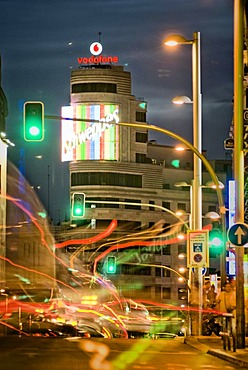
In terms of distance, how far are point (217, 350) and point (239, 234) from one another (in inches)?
112

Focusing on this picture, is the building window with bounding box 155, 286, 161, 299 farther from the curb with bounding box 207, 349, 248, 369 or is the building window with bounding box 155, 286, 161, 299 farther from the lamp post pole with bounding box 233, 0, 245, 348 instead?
the lamp post pole with bounding box 233, 0, 245, 348

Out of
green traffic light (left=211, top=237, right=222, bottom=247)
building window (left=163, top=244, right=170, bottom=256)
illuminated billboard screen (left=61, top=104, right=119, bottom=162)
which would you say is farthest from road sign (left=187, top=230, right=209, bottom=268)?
building window (left=163, top=244, right=170, bottom=256)

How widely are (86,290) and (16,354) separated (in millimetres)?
47883

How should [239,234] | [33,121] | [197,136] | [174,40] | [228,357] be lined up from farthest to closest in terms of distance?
[197,136]
[174,40]
[33,121]
[239,234]
[228,357]

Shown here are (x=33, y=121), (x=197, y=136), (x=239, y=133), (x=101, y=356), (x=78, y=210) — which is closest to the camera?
(x=101, y=356)

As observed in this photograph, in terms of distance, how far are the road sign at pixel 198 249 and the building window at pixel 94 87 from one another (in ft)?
238

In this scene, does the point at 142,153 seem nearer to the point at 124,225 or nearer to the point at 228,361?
the point at 124,225

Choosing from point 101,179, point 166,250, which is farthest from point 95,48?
point 166,250

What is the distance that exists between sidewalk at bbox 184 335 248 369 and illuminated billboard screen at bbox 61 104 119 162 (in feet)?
233

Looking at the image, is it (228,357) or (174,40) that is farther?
(174,40)

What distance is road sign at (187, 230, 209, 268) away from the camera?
3008 centimetres

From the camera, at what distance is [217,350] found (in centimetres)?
2411

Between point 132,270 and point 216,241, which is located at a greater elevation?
point 216,241

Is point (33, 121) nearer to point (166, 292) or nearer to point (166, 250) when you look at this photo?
point (166, 292)
